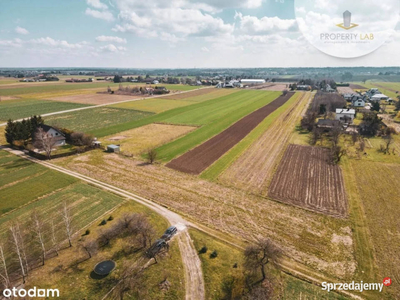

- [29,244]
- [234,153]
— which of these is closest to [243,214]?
[234,153]

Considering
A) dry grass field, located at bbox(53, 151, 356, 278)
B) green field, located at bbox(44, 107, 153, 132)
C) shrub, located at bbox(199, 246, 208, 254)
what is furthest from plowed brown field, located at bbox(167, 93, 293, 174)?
green field, located at bbox(44, 107, 153, 132)

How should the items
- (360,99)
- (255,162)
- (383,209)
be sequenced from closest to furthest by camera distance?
(383,209) → (255,162) → (360,99)

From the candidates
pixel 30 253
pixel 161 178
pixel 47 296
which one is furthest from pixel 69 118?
pixel 47 296

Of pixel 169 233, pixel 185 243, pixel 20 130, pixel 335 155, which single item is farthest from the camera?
pixel 20 130

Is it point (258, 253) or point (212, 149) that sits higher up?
point (212, 149)

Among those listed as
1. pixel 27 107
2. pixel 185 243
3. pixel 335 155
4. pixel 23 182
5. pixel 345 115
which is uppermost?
pixel 345 115

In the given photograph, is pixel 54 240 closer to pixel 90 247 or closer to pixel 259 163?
pixel 90 247
